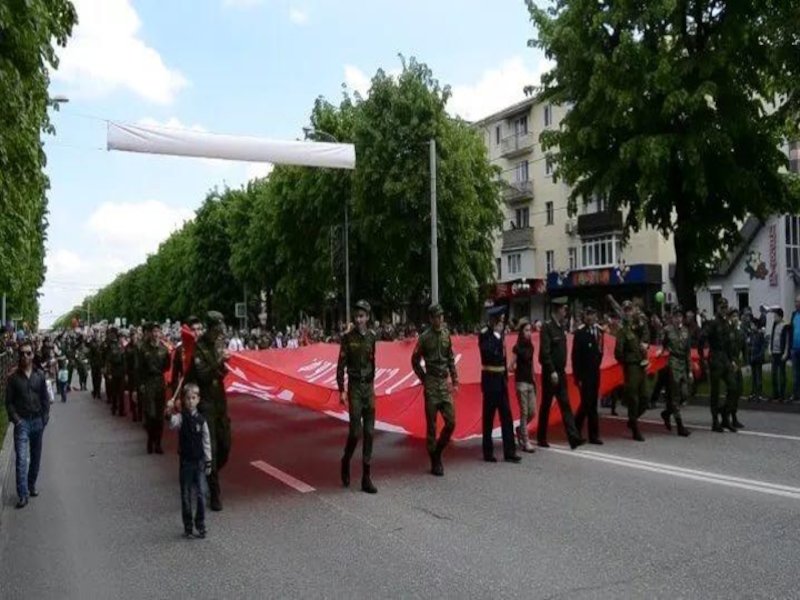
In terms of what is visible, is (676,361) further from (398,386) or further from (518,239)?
(518,239)

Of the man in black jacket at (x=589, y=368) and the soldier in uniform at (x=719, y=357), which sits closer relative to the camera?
the man in black jacket at (x=589, y=368)

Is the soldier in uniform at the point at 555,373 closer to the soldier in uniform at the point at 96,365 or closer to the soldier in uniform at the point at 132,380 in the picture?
the soldier in uniform at the point at 132,380

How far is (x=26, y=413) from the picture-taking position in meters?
10.0

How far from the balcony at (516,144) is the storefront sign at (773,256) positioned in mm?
21408

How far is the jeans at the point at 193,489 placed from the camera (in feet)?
26.4

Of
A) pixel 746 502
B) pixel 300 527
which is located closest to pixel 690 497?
pixel 746 502

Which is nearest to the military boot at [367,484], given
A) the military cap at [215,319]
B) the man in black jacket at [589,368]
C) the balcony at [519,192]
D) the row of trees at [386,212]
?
the military cap at [215,319]

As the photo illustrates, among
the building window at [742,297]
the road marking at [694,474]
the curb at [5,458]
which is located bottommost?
the curb at [5,458]

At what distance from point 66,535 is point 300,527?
2.28 m

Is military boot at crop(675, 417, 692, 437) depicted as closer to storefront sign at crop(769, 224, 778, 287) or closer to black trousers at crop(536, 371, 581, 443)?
black trousers at crop(536, 371, 581, 443)

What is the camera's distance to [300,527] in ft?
26.9

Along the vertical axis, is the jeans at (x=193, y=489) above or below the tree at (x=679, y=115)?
below

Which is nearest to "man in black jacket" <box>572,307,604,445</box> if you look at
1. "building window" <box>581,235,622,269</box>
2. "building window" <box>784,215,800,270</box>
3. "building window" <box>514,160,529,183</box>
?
"building window" <box>784,215,800,270</box>

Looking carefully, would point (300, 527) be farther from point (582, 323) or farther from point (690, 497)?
point (582, 323)
